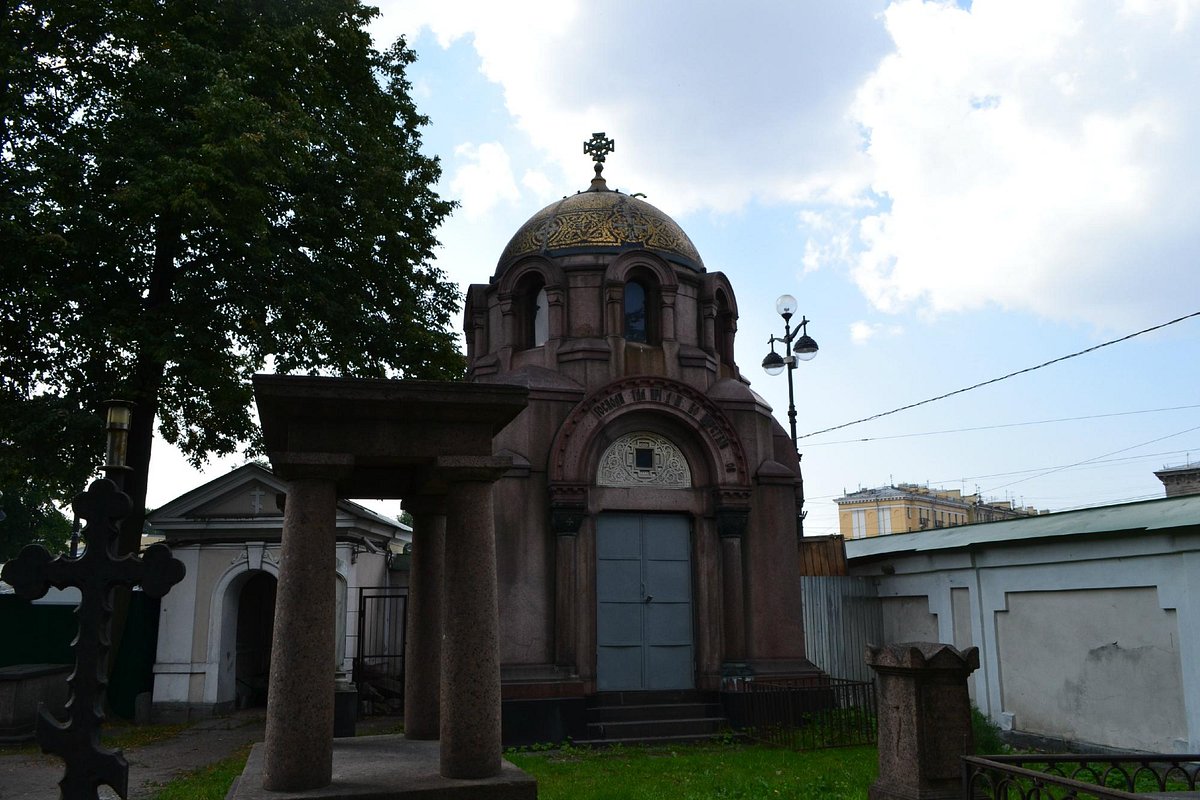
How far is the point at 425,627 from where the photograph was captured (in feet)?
27.8

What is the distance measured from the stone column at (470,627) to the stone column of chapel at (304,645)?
785 mm

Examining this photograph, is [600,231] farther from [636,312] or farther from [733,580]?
[733,580]

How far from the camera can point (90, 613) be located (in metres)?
5.66

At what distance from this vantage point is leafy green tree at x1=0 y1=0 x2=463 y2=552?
14.2m

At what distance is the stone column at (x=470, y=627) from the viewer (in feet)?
21.2

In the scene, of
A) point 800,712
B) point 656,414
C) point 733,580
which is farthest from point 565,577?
point 800,712

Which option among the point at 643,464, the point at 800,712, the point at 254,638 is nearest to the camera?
the point at 800,712

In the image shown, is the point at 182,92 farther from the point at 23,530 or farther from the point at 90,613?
the point at 23,530

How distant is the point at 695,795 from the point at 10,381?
12371 millimetres

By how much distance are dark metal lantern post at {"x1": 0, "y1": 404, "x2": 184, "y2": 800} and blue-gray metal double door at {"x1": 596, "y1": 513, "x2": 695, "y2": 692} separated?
874cm

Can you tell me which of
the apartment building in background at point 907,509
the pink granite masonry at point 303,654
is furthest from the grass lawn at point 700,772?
the apartment building in background at point 907,509

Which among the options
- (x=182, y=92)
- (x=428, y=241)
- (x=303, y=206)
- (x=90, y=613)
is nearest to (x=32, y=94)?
(x=182, y=92)

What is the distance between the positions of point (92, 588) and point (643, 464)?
983cm

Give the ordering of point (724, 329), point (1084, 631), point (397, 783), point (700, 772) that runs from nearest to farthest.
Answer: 1. point (397, 783)
2. point (700, 772)
3. point (1084, 631)
4. point (724, 329)
